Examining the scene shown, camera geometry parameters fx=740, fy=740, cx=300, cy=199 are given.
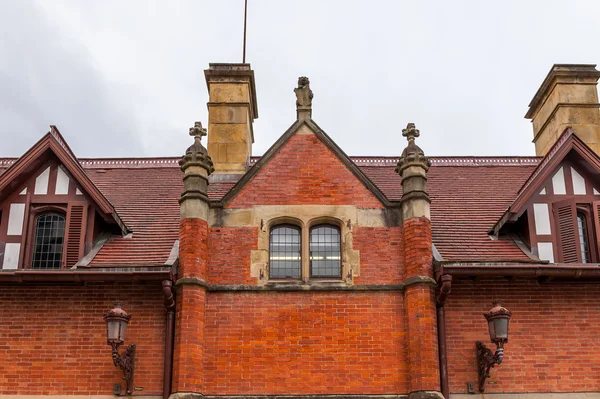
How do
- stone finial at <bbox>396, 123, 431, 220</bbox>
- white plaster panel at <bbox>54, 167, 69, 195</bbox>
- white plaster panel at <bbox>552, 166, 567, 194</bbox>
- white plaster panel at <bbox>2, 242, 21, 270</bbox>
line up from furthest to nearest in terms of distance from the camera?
white plaster panel at <bbox>552, 166, 567, 194</bbox>, white plaster panel at <bbox>54, 167, 69, 195</bbox>, white plaster panel at <bbox>2, 242, 21, 270</bbox>, stone finial at <bbox>396, 123, 431, 220</bbox>

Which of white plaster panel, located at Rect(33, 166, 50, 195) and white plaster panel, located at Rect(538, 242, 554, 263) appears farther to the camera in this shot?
white plaster panel, located at Rect(33, 166, 50, 195)

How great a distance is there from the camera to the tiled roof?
53.7ft

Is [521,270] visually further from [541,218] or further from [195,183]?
[195,183]

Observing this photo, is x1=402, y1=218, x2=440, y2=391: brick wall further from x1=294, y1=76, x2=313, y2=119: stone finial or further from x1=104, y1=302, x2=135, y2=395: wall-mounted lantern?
x1=104, y1=302, x2=135, y2=395: wall-mounted lantern

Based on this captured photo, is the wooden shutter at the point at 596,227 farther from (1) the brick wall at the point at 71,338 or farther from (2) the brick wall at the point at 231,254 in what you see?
(1) the brick wall at the point at 71,338

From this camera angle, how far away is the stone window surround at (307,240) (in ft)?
50.6

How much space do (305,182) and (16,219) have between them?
645 cm

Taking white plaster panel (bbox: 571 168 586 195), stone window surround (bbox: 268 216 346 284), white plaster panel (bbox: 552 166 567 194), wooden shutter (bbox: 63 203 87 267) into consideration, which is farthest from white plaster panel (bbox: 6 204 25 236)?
white plaster panel (bbox: 571 168 586 195)

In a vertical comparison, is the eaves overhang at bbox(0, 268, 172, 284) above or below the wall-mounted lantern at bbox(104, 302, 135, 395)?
above

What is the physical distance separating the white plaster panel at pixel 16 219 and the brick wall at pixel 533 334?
9.46m

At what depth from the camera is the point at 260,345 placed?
584 inches

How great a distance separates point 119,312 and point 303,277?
12.4 ft

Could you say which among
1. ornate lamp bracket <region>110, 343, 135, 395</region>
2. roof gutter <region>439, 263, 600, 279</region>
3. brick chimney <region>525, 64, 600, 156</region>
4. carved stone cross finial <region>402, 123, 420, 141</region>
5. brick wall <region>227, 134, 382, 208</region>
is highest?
brick chimney <region>525, 64, 600, 156</region>

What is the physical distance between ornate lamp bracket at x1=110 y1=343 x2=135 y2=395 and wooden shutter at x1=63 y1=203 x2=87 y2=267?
102 inches
